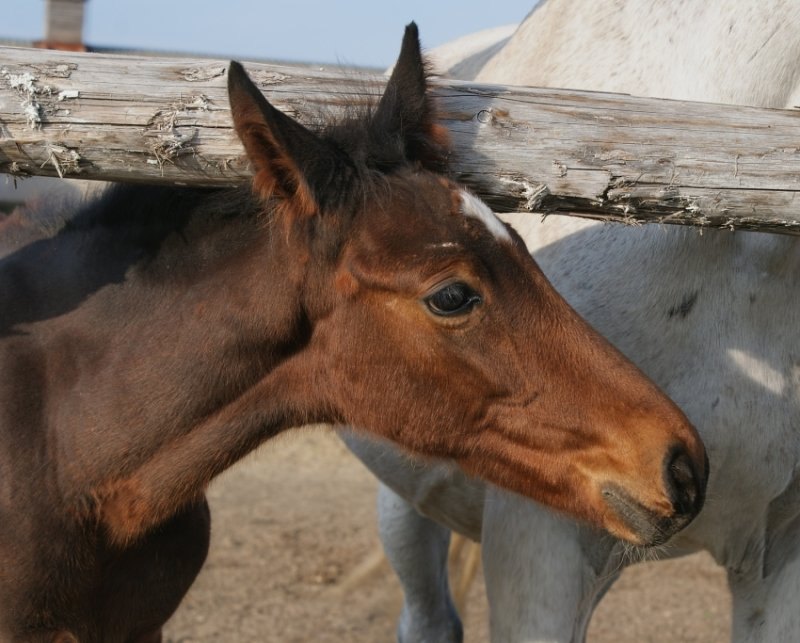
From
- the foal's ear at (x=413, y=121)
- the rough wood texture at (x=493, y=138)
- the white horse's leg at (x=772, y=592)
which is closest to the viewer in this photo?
the rough wood texture at (x=493, y=138)

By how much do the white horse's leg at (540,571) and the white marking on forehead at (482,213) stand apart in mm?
768

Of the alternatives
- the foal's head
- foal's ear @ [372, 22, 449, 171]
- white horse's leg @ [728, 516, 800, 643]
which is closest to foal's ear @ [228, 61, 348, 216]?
the foal's head

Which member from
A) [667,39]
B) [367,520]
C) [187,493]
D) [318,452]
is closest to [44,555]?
[187,493]

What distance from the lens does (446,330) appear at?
2.59 meters

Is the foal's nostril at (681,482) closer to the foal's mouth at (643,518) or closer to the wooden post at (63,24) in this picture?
the foal's mouth at (643,518)

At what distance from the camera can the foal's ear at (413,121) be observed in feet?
8.71

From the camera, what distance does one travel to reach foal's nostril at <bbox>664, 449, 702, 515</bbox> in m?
2.44

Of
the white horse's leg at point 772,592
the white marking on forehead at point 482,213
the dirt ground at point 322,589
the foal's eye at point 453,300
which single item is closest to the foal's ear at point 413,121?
the white marking on forehead at point 482,213

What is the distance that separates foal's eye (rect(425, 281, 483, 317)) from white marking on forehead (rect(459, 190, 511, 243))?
14cm

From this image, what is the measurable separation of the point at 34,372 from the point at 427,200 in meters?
1.06

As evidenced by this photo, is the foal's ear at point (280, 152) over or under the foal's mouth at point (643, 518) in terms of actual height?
over

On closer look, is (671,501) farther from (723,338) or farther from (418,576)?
(418,576)

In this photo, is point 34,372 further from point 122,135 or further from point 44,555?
point 122,135

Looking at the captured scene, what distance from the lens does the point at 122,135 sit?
2.47m
